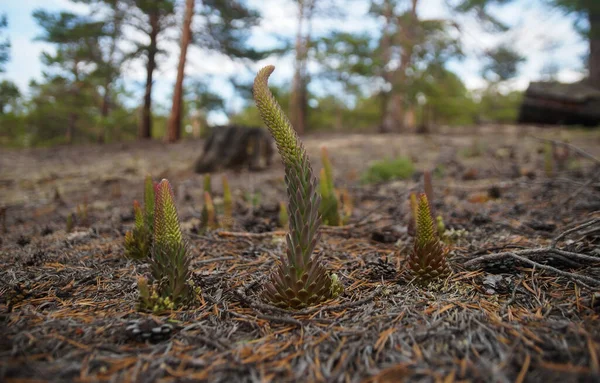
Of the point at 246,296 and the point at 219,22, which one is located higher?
the point at 219,22

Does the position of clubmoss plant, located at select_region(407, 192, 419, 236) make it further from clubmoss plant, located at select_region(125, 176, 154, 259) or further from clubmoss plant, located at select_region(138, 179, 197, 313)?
clubmoss plant, located at select_region(125, 176, 154, 259)

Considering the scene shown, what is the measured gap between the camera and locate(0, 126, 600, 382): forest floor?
123cm

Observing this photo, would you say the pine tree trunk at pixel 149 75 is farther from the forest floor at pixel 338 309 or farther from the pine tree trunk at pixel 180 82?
the forest floor at pixel 338 309

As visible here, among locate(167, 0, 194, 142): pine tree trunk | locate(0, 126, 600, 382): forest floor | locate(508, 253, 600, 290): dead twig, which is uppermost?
locate(167, 0, 194, 142): pine tree trunk

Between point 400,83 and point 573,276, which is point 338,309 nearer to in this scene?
point 573,276

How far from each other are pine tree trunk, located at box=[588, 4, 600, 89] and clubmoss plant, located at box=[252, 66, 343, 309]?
12.2 m

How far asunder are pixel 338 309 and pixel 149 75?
41.3 ft

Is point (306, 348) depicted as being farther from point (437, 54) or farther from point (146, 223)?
point (437, 54)

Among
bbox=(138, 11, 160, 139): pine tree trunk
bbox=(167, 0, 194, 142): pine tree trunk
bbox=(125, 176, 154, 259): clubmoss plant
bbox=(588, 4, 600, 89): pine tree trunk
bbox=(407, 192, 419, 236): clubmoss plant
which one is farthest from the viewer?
bbox=(138, 11, 160, 139): pine tree trunk

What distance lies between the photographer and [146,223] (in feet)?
8.05

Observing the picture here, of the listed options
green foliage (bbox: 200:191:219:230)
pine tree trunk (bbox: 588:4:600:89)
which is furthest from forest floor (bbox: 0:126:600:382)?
pine tree trunk (bbox: 588:4:600:89)

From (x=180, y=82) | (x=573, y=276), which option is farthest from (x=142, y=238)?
(x=180, y=82)

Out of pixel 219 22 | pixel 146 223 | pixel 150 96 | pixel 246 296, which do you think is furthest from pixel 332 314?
pixel 150 96

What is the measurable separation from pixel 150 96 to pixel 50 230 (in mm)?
9819
